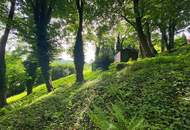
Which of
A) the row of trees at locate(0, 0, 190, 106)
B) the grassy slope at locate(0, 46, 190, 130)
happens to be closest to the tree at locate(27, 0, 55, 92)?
the row of trees at locate(0, 0, 190, 106)

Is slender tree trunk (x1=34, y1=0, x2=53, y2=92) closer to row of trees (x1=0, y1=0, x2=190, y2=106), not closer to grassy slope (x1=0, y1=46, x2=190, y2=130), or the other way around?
row of trees (x1=0, y1=0, x2=190, y2=106)

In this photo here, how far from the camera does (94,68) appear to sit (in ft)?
125

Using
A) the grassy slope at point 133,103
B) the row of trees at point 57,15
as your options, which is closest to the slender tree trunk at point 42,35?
the row of trees at point 57,15

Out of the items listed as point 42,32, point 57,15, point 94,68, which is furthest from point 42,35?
point 94,68

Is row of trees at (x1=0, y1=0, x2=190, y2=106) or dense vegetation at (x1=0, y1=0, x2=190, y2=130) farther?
row of trees at (x1=0, y1=0, x2=190, y2=106)

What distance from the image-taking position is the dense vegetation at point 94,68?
30.0 feet

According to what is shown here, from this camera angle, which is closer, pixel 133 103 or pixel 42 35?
pixel 133 103

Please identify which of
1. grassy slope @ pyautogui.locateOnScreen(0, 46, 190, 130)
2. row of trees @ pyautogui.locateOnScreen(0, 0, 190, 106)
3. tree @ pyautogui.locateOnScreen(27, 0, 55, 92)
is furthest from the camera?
tree @ pyautogui.locateOnScreen(27, 0, 55, 92)

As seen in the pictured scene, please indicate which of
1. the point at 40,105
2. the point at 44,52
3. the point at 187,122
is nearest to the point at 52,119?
the point at 40,105

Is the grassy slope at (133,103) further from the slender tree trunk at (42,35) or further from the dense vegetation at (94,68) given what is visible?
the slender tree trunk at (42,35)

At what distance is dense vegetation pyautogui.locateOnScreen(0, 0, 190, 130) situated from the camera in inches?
360

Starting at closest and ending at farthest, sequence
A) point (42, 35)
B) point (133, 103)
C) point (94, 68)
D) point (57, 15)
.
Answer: point (133, 103)
point (42, 35)
point (57, 15)
point (94, 68)

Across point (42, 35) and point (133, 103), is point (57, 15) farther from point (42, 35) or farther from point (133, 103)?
point (133, 103)

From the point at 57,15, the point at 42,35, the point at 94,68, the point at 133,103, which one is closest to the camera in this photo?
the point at 133,103
